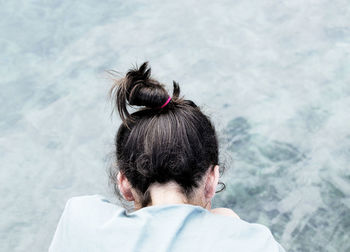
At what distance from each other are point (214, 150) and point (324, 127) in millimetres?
818

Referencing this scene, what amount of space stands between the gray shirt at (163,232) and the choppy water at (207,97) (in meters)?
0.64

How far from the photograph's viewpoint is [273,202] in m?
1.52

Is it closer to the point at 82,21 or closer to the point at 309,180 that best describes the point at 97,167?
the point at 309,180

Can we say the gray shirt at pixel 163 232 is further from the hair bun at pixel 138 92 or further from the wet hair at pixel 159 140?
the hair bun at pixel 138 92

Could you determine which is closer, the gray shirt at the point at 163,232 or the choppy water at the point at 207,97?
the gray shirt at the point at 163,232

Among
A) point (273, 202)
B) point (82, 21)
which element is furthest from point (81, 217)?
point (82, 21)

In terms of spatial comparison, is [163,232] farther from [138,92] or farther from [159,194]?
[138,92]

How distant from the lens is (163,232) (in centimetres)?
80

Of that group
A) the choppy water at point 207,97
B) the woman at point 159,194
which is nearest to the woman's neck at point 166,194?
the woman at point 159,194

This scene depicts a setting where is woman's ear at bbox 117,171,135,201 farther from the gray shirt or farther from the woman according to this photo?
the gray shirt

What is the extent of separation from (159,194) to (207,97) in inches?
39.3

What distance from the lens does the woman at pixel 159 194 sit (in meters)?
0.81

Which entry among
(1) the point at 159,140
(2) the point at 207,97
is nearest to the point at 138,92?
(1) the point at 159,140

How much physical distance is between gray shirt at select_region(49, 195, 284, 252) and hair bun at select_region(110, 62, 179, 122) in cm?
23
